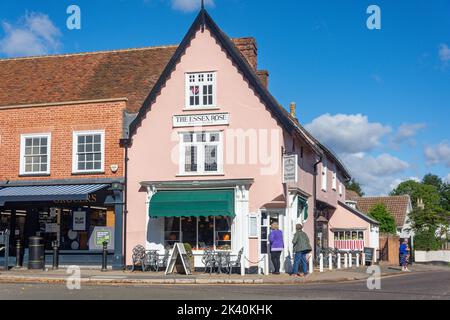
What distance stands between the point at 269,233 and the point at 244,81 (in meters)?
6.13

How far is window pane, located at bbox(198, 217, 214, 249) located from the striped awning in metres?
4.34

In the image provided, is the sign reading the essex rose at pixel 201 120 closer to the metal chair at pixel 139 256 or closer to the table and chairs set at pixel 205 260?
the table and chairs set at pixel 205 260

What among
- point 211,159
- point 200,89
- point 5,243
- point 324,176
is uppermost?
point 200,89

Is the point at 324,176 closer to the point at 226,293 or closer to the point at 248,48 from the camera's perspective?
the point at 248,48

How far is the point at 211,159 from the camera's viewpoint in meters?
26.6

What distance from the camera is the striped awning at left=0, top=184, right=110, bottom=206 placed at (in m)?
26.0

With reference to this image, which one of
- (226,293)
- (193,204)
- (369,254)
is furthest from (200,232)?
(369,254)

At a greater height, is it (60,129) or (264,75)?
(264,75)

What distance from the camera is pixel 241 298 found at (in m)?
15.1

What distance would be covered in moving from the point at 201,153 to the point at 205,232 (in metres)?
3.17

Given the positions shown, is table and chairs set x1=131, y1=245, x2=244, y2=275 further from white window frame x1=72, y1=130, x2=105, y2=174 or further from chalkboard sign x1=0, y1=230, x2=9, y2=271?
chalkboard sign x1=0, y1=230, x2=9, y2=271
